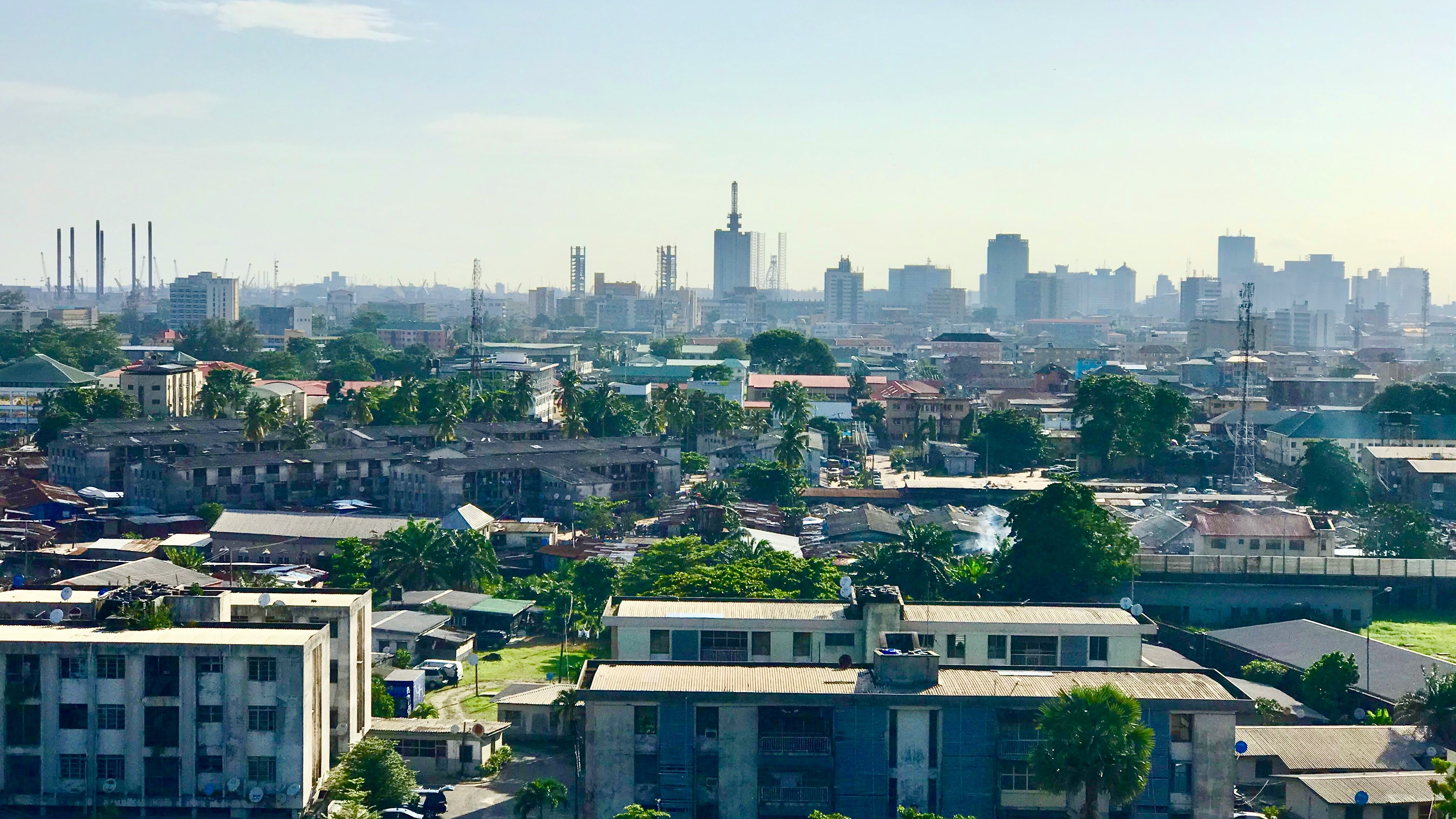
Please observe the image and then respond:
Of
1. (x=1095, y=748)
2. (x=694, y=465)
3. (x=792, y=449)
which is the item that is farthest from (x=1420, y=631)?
(x=694, y=465)

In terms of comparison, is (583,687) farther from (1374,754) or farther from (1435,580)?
A: (1435,580)

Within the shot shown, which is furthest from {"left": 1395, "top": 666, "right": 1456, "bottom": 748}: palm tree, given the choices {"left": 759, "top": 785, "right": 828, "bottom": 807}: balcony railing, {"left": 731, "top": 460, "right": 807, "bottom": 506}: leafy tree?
{"left": 731, "top": 460, "right": 807, "bottom": 506}: leafy tree

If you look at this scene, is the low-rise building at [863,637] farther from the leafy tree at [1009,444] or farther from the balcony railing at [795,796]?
the leafy tree at [1009,444]

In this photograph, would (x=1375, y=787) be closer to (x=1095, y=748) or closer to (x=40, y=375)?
(x=1095, y=748)

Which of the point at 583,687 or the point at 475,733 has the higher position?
the point at 583,687

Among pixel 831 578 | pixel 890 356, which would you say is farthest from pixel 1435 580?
pixel 890 356

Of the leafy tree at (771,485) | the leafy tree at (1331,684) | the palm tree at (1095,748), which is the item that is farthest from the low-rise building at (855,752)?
the leafy tree at (771,485)
